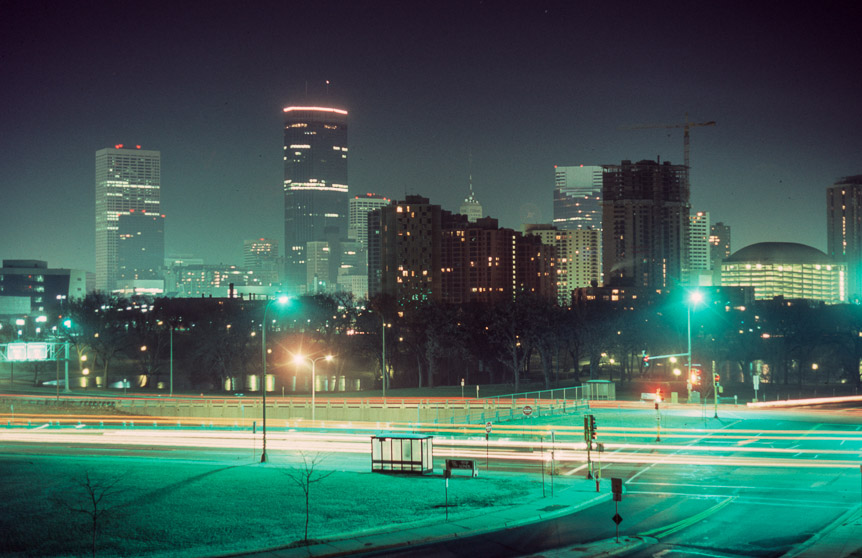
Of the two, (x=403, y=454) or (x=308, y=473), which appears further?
(x=403, y=454)

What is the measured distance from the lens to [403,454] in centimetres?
3709

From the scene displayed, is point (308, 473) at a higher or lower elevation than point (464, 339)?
lower

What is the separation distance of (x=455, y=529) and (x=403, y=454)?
35.6ft

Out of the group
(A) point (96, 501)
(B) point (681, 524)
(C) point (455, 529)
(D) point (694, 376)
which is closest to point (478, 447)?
(C) point (455, 529)

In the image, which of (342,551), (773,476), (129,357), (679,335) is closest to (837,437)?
(773,476)

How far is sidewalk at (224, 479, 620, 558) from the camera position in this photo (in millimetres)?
24188

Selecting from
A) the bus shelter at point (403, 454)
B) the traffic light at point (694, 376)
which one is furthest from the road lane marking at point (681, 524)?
the traffic light at point (694, 376)

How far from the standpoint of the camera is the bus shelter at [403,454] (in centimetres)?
3681

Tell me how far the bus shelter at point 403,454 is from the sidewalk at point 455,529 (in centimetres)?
683

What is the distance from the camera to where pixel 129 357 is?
126 metres

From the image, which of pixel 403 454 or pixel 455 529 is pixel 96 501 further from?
pixel 403 454

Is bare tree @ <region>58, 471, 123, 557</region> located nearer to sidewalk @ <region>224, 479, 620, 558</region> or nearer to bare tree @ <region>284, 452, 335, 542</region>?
bare tree @ <region>284, 452, 335, 542</region>

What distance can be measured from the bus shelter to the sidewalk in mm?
6833

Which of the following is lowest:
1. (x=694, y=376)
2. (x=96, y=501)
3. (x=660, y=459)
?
(x=660, y=459)
